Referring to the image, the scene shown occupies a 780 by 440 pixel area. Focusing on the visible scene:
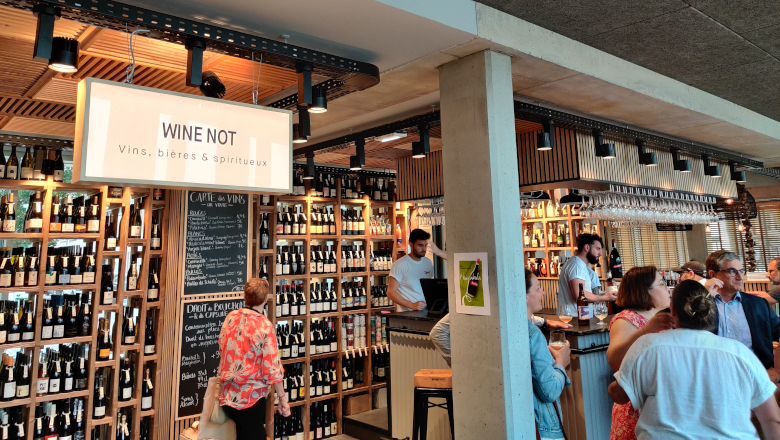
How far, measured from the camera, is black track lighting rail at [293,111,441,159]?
420 centimetres

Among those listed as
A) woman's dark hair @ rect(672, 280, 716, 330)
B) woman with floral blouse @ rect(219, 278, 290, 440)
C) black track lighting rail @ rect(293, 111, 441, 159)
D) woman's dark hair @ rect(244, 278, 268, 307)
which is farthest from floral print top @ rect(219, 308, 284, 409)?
woman's dark hair @ rect(672, 280, 716, 330)

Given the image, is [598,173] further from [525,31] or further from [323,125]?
[323,125]

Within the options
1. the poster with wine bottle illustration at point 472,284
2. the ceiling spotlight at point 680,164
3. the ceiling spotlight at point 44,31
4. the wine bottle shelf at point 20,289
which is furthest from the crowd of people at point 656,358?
the ceiling spotlight at point 44,31

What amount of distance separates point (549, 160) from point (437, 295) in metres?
1.78

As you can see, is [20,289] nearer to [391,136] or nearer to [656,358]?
[391,136]

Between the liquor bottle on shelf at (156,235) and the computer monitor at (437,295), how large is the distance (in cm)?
269

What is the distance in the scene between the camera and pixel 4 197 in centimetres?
454

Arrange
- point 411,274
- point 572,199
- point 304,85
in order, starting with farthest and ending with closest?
point 572,199, point 411,274, point 304,85

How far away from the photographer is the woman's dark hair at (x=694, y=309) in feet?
6.53

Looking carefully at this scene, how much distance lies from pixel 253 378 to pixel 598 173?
3.80 metres

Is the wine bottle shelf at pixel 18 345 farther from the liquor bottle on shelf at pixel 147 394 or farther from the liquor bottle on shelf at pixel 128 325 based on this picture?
the liquor bottle on shelf at pixel 147 394

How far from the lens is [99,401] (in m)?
4.49

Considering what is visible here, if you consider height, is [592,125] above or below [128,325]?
above

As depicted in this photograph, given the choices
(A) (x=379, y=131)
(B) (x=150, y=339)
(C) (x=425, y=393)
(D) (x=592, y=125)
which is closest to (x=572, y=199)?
(D) (x=592, y=125)
